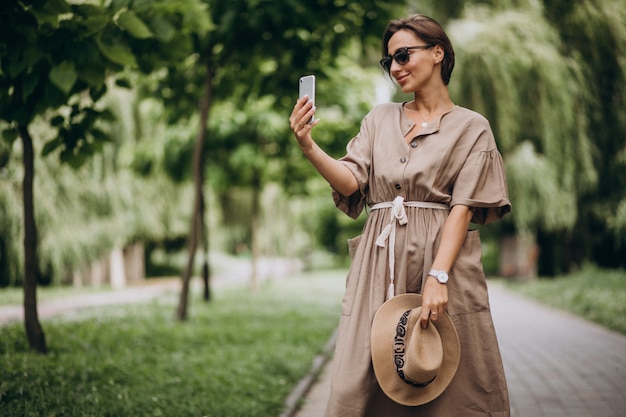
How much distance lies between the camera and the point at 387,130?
2543 millimetres

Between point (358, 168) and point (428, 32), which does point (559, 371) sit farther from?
point (428, 32)

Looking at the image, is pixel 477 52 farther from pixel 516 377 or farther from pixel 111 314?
pixel 111 314

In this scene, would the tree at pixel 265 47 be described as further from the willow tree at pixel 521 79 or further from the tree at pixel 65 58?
the willow tree at pixel 521 79

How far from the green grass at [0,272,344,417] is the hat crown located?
2268 millimetres

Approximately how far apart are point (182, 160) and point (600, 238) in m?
10.6

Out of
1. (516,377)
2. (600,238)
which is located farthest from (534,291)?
(516,377)

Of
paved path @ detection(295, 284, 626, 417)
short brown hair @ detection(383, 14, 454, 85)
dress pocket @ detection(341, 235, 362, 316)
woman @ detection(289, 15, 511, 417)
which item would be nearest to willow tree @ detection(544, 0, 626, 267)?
paved path @ detection(295, 284, 626, 417)

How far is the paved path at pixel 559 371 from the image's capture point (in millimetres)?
4742

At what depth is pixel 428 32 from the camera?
2471 millimetres

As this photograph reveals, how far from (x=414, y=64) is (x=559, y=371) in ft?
15.4

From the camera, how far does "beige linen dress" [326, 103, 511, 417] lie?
235cm

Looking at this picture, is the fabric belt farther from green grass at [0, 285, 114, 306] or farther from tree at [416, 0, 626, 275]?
green grass at [0, 285, 114, 306]

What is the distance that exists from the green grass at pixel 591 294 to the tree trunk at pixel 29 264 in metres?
7.43

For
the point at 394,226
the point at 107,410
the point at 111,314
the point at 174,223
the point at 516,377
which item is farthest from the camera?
the point at 174,223
